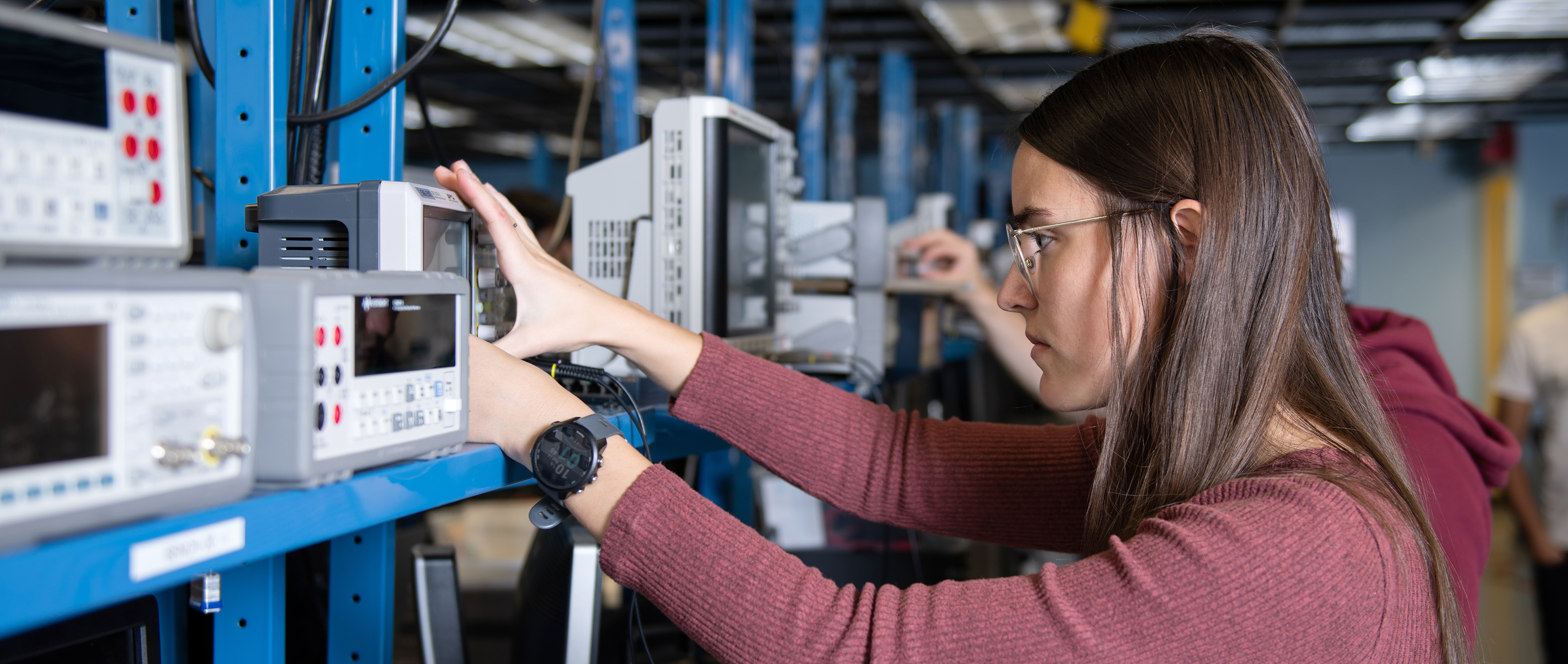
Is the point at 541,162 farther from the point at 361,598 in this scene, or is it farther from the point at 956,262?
the point at 361,598

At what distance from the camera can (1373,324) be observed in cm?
162

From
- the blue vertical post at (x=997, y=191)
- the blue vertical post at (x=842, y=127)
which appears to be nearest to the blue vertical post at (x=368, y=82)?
the blue vertical post at (x=842, y=127)

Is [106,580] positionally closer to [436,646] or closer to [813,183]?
[436,646]

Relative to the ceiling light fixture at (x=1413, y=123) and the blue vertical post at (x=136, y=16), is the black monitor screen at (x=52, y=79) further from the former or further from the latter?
the ceiling light fixture at (x=1413, y=123)

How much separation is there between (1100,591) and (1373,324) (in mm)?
1153

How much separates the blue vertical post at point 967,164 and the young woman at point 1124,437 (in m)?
7.41

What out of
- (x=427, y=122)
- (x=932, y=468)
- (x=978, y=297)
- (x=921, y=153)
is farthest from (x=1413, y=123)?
(x=427, y=122)

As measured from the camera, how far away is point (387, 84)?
104 cm

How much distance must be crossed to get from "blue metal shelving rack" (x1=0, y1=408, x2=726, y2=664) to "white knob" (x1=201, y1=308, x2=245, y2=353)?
0.09 m

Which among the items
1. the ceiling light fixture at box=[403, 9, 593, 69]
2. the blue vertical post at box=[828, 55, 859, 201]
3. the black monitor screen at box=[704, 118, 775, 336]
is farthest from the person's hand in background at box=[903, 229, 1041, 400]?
the ceiling light fixture at box=[403, 9, 593, 69]

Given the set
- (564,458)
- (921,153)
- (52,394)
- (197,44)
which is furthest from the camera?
(921,153)

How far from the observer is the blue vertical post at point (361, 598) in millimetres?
1192

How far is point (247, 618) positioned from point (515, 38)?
5934mm

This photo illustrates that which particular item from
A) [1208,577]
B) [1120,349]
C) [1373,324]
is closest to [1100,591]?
[1208,577]
